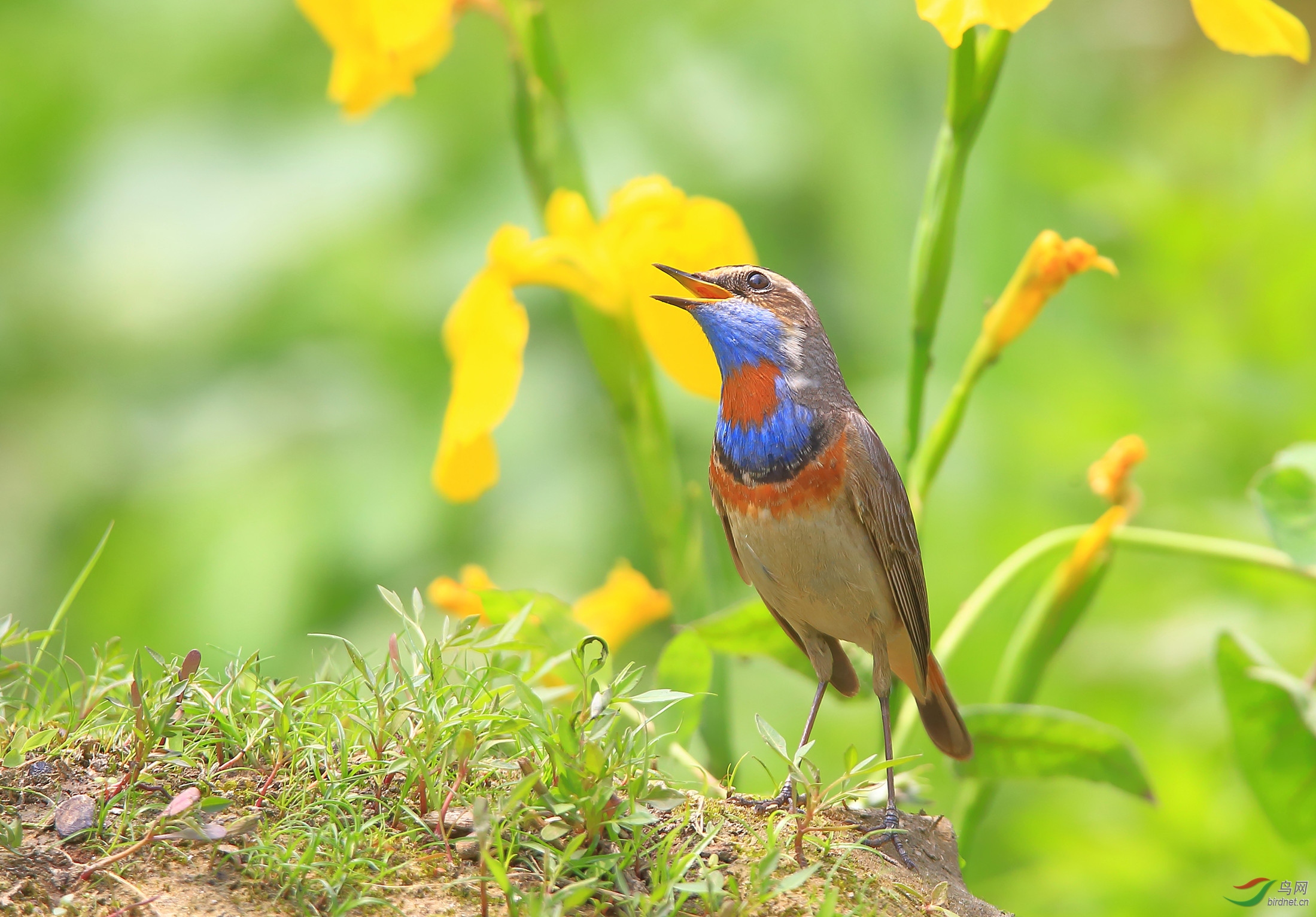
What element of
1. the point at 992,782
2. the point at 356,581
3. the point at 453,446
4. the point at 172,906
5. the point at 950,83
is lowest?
the point at 356,581

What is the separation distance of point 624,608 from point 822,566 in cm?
28

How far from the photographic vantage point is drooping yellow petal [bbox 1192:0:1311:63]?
105 centimetres

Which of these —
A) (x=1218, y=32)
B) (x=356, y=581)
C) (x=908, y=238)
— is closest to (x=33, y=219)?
(x=356, y=581)

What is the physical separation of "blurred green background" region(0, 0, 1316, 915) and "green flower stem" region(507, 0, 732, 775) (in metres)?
0.89

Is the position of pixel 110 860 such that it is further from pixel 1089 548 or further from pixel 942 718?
pixel 1089 548

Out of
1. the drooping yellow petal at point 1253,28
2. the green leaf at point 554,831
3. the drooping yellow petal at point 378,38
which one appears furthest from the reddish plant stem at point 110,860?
the drooping yellow petal at point 1253,28

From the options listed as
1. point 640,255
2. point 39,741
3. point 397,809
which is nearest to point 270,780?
point 397,809

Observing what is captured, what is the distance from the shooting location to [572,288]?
1.27 metres

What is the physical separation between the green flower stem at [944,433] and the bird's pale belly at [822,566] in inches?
2.8

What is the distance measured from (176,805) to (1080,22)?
11.7 ft

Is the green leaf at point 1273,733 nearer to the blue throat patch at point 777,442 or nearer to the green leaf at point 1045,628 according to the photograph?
the green leaf at point 1045,628

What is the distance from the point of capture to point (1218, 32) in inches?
42.1

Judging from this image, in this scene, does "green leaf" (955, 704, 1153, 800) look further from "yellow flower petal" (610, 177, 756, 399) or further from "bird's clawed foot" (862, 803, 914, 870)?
"yellow flower petal" (610, 177, 756, 399)

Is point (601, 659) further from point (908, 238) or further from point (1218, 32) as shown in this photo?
point (908, 238)
